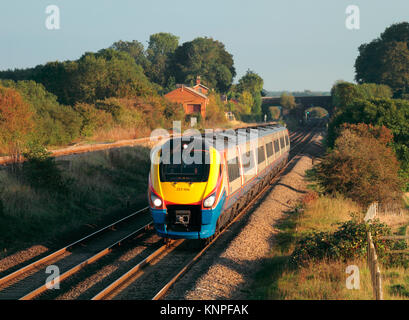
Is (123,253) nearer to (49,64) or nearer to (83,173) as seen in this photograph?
(83,173)

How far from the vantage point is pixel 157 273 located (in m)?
11.5

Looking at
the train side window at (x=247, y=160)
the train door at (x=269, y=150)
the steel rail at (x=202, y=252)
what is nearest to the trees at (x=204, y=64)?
the train door at (x=269, y=150)

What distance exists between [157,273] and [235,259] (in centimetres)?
235

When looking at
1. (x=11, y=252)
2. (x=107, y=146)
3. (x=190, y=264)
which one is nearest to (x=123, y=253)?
(x=190, y=264)

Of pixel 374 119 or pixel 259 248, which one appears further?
pixel 374 119

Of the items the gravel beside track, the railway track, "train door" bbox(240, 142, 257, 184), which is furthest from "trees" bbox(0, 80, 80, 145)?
the gravel beside track

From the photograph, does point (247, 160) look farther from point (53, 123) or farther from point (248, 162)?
point (53, 123)

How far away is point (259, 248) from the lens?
14094mm

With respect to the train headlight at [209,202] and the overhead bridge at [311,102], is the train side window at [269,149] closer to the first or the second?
the train headlight at [209,202]

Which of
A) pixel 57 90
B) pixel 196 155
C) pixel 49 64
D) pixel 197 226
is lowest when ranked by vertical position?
pixel 197 226

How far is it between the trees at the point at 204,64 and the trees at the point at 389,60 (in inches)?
1465

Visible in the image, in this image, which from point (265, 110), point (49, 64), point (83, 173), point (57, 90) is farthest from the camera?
point (265, 110)

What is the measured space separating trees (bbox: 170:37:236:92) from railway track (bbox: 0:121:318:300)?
105581mm

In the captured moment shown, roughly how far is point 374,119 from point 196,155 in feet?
100
